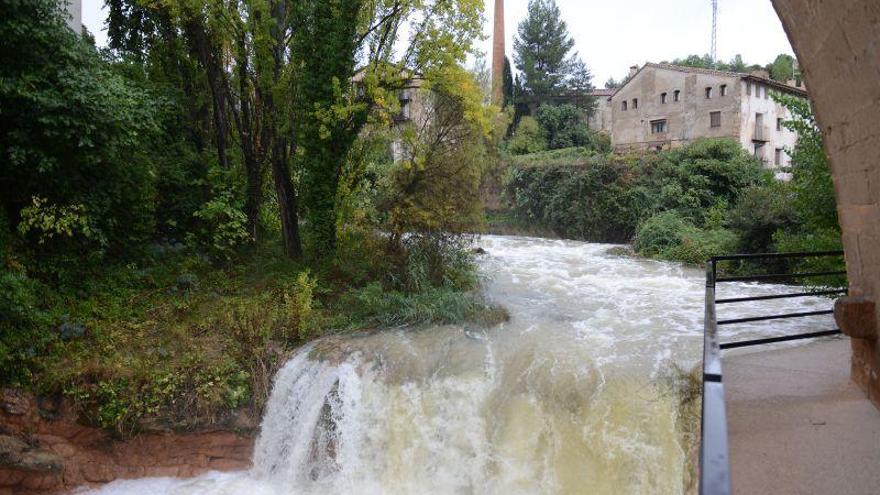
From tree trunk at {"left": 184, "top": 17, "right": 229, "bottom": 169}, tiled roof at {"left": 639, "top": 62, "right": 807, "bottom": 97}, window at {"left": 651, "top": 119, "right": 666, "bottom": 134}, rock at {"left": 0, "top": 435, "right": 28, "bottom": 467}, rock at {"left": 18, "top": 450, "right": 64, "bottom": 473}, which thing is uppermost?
tiled roof at {"left": 639, "top": 62, "right": 807, "bottom": 97}

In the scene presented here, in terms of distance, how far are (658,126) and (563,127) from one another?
20.5 ft

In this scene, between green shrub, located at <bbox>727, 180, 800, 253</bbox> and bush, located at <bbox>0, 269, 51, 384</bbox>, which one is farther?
green shrub, located at <bbox>727, 180, 800, 253</bbox>

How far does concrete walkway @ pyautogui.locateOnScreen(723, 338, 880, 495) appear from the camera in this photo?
3.12 metres

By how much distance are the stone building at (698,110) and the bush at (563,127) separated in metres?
2.40

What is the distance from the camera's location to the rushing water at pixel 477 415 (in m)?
7.43

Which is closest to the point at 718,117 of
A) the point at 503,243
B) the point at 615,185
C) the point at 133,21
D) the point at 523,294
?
the point at 615,185

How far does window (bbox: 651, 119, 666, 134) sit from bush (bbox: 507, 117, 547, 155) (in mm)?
6960

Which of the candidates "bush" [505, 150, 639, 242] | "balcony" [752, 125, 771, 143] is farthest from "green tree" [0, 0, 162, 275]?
"balcony" [752, 125, 771, 143]

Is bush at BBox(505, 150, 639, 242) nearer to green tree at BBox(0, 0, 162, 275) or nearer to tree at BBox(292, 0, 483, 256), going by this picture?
tree at BBox(292, 0, 483, 256)

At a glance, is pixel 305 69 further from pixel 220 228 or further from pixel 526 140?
pixel 526 140

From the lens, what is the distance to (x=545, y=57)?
152 feet

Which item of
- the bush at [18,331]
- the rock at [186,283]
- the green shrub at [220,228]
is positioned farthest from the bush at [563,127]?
the bush at [18,331]

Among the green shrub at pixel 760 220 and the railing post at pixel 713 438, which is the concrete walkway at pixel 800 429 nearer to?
the railing post at pixel 713 438

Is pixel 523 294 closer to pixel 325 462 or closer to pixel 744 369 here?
pixel 325 462
